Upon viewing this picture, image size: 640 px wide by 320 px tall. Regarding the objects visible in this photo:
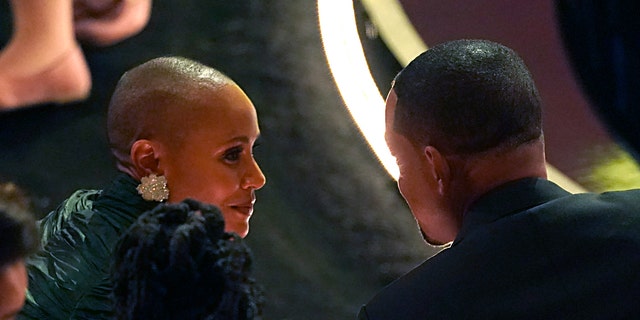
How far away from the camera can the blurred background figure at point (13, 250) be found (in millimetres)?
813

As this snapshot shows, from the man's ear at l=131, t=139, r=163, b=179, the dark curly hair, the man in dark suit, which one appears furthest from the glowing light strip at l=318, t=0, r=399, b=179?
the dark curly hair

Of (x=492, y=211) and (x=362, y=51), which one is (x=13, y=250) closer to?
(x=492, y=211)

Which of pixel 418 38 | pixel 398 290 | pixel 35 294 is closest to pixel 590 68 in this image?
pixel 418 38

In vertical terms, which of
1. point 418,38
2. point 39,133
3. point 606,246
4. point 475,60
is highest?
point 475,60

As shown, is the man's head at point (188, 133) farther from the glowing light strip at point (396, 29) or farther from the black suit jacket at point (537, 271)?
the glowing light strip at point (396, 29)

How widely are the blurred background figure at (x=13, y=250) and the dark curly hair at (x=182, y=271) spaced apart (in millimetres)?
189

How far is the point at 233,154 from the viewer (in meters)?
1.31

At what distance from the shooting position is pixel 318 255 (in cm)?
189

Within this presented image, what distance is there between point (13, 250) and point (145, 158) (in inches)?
17.7

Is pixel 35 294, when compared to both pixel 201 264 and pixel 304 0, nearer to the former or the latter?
pixel 201 264

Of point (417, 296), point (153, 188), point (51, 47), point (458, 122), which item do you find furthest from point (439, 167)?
point (51, 47)

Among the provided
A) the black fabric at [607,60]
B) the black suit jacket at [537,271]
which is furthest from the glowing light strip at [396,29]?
the black suit jacket at [537,271]

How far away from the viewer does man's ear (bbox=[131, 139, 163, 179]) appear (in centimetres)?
126

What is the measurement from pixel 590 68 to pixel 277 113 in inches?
30.2
